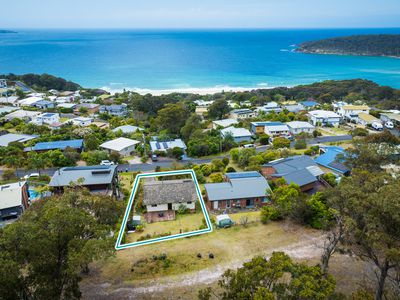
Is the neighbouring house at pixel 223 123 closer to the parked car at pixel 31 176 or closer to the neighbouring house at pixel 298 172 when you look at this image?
the neighbouring house at pixel 298 172

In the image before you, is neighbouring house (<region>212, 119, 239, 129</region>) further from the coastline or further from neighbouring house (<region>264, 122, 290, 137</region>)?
the coastline

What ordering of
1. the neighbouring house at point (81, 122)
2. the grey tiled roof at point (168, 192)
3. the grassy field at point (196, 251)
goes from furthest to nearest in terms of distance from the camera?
1. the neighbouring house at point (81, 122)
2. the grey tiled roof at point (168, 192)
3. the grassy field at point (196, 251)

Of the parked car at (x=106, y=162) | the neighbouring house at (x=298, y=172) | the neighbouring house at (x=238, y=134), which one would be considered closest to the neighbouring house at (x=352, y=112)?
the neighbouring house at (x=238, y=134)

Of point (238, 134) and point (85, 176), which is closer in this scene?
point (85, 176)

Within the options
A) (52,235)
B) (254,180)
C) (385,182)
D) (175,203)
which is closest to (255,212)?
(254,180)

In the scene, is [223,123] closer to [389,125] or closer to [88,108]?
[389,125]

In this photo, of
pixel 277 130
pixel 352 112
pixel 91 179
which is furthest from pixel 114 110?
pixel 352 112
